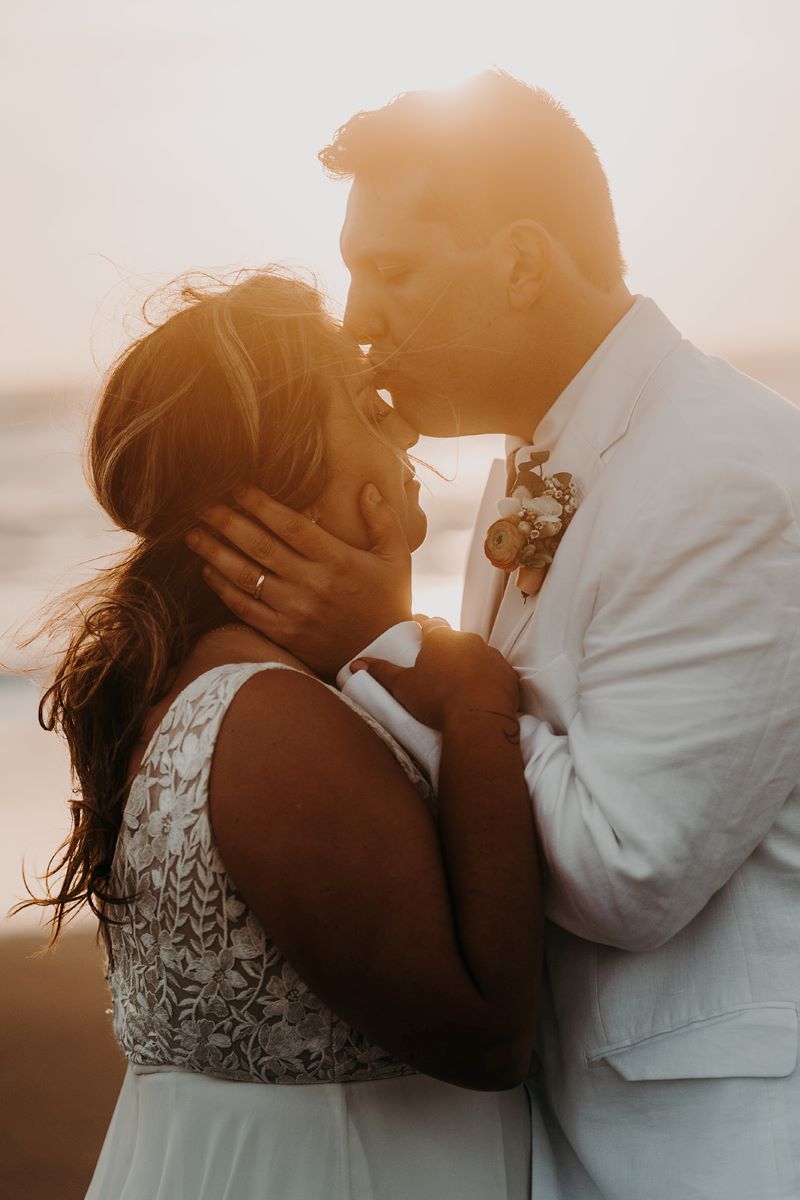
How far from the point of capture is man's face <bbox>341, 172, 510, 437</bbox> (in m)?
2.91

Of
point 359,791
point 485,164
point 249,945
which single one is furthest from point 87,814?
point 485,164

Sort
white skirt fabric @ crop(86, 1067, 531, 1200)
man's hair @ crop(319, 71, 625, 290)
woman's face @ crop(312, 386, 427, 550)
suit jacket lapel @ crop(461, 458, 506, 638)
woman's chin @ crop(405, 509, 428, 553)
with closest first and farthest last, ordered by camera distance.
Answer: white skirt fabric @ crop(86, 1067, 531, 1200), woman's face @ crop(312, 386, 427, 550), woman's chin @ crop(405, 509, 428, 553), man's hair @ crop(319, 71, 625, 290), suit jacket lapel @ crop(461, 458, 506, 638)

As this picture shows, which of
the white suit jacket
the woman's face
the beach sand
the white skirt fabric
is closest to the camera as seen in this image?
the white suit jacket

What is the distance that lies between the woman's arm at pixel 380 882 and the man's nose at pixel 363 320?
3.44 feet

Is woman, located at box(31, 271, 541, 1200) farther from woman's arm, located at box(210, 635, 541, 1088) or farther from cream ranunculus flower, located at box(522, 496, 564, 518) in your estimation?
cream ranunculus flower, located at box(522, 496, 564, 518)

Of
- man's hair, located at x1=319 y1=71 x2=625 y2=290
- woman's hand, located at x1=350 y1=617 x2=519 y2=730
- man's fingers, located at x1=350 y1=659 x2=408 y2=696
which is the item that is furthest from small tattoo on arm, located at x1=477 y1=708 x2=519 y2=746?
man's hair, located at x1=319 y1=71 x2=625 y2=290

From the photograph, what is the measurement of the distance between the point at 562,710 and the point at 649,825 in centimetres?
38

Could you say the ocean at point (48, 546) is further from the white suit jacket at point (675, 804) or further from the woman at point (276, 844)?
the white suit jacket at point (675, 804)

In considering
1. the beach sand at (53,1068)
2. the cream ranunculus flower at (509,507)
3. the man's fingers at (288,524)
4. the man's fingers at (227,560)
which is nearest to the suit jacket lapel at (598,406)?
the cream ranunculus flower at (509,507)

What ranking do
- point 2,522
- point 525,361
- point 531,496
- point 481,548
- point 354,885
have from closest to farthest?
point 354,885, point 531,496, point 525,361, point 481,548, point 2,522

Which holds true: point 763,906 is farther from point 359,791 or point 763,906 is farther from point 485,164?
point 485,164

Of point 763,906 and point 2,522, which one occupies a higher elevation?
point 763,906

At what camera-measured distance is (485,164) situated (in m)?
2.99

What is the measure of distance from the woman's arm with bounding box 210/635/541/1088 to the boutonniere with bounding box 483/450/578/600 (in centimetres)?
62
